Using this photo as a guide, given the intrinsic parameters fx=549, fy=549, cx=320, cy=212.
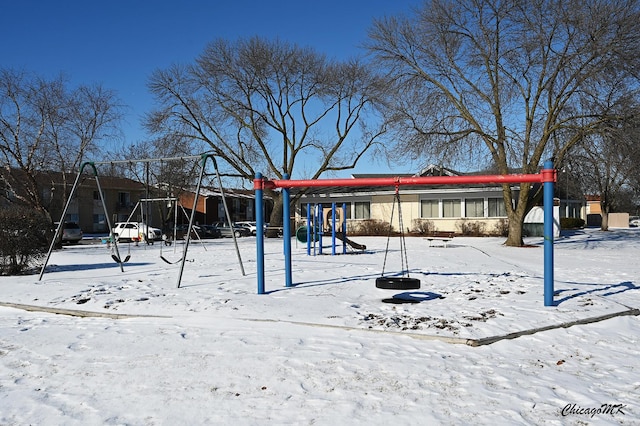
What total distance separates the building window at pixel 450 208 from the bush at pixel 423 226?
45.4 inches

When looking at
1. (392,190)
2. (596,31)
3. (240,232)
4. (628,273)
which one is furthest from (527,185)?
(240,232)

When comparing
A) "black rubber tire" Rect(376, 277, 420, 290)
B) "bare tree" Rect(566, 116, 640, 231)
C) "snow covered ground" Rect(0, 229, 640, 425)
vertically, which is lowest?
"snow covered ground" Rect(0, 229, 640, 425)

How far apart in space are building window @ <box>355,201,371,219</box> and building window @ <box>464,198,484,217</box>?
7.02 metres

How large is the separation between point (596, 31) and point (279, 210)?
22927mm

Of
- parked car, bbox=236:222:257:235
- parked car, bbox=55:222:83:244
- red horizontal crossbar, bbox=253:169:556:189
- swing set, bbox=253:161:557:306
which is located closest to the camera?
swing set, bbox=253:161:557:306

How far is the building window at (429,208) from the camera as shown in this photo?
3753cm

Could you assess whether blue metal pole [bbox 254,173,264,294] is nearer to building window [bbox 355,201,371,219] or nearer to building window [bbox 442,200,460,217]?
building window [bbox 442,200,460,217]

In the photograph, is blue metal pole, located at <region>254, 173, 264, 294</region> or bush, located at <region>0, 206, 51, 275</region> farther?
bush, located at <region>0, 206, 51, 275</region>

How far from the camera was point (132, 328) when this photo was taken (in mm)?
7531

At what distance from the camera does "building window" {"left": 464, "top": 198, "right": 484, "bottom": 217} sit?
3606cm

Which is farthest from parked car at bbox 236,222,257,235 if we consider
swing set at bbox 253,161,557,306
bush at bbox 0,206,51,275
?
swing set at bbox 253,161,557,306

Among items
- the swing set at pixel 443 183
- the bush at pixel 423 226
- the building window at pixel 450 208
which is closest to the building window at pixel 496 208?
the building window at pixel 450 208

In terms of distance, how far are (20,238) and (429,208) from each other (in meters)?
28.5

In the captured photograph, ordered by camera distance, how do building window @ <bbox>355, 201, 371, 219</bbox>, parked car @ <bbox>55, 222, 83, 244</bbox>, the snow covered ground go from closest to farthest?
the snow covered ground → parked car @ <bbox>55, 222, 83, 244</bbox> → building window @ <bbox>355, 201, 371, 219</bbox>
